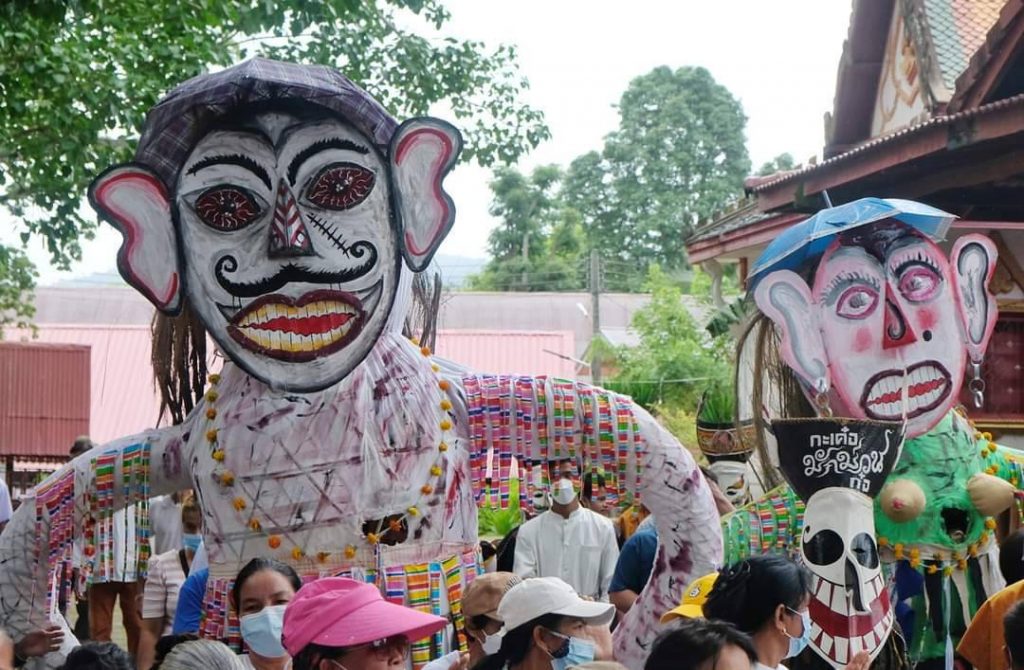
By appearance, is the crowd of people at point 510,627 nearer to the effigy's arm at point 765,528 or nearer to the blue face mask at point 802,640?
the blue face mask at point 802,640

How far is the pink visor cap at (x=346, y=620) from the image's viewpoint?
355 cm

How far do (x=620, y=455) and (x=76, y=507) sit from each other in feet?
5.33

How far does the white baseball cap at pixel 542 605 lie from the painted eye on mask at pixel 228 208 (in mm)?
1437

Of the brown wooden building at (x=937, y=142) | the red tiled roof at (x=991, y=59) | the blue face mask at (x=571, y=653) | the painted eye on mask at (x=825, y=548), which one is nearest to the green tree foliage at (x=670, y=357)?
the brown wooden building at (x=937, y=142)

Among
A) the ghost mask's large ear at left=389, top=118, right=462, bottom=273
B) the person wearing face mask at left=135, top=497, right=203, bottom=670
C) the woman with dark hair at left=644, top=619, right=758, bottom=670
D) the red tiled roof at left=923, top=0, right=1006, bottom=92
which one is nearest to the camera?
the woman with dark hair at left=644, top=619, right=758, bottom=670

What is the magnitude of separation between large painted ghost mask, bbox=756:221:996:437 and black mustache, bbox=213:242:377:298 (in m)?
1.59

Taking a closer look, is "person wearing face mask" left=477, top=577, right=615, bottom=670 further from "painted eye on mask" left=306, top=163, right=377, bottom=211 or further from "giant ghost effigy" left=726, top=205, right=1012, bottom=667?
"giant ghost effigy" left=726, top=205, right=1012, bottom=667

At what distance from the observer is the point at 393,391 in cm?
A: 486

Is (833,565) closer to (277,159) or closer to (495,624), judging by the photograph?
(495,624)

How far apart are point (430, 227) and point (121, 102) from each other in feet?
19.1

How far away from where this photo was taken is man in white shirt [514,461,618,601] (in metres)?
7.46

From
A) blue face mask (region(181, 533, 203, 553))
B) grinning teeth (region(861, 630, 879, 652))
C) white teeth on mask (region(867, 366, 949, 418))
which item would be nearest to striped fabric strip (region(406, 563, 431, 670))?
grinning teeth (region(861, 630, 879, 652))

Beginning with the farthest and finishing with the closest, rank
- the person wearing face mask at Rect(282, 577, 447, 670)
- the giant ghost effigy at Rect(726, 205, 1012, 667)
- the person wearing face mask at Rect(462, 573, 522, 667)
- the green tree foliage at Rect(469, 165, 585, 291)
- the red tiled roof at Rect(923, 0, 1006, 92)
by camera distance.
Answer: the green tree foliage at Rect(469, 165, 585, 291) < the red tiled roof at Rect(923, 0, 1006, 92) < the giant ghost effigy at Rect(726, 205, 1012, 667) < the person wearing face mask at Rect(462, 573, 522, 667) < the person wearing face mask at Rect(282, 577, 447, 670)

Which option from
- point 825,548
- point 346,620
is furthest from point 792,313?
point 346,620
